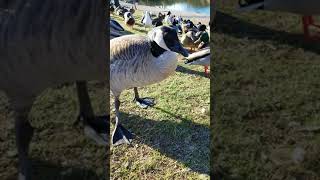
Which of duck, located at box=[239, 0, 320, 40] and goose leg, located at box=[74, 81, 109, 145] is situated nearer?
goose leg, located at box=[74, 81, 109, 145]

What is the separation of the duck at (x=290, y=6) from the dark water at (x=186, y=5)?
1.91 feet

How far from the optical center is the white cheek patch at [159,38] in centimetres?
177

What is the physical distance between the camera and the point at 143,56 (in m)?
1.83

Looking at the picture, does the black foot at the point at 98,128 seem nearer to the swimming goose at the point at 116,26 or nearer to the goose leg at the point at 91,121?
the goose leg at the point at 91,121

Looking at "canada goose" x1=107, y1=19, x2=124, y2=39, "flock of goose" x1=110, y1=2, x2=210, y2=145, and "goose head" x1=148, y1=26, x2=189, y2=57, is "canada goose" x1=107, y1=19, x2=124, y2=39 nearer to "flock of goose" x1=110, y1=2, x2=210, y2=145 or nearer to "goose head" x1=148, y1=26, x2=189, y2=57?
"flock of goose" x1=110, y1=2, x2=210, y2=145

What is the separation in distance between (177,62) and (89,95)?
0.42 m

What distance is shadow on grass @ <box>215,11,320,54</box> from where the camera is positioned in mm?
2227

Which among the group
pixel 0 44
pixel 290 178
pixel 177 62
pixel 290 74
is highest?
pixel 0 44

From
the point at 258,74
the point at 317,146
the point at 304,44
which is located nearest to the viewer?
the point at 317,146

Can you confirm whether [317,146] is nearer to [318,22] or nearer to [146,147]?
[146,147]

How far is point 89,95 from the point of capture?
1665 millimetres

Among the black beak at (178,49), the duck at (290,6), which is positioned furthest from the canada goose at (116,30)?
the duck at (290,6)

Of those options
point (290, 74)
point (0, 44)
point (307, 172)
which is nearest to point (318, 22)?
point (290, 74)

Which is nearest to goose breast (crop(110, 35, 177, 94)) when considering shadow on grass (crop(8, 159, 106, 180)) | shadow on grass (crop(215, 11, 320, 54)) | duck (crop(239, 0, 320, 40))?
shadow on grass (crop(8, 159, 106, 180))
